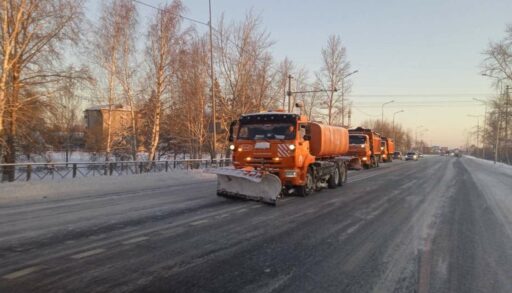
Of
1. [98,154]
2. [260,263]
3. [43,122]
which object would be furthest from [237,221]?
[98,154]

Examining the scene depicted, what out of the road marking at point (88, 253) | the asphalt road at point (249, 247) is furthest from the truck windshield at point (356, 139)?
the road marking at point (88, 253)

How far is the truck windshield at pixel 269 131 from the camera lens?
14.2m

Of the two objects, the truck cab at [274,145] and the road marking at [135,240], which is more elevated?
the truck cab at [274,145]

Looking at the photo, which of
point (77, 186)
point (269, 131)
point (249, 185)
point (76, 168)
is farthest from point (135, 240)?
point (76, 168)

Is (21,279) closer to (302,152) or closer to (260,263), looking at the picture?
(260,263)

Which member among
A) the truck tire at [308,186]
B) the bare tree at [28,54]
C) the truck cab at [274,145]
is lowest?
the truck tire at [308,186]

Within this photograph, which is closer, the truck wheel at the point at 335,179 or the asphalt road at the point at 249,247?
the asphalt road at the point at 249,247

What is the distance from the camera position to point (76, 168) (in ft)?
72.5

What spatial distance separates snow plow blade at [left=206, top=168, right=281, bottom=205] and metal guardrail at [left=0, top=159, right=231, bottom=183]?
9.24 metres

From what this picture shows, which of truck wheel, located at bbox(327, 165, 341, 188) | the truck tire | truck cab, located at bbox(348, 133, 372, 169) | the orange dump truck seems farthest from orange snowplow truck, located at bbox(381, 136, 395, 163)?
the orange dump truck

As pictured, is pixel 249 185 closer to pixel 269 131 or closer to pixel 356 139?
pixel 269 131

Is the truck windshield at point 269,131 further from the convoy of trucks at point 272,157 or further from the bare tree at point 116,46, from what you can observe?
the bare tree at point 116,46

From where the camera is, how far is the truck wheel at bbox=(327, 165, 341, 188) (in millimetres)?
18531

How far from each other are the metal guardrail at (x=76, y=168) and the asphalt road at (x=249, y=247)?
314 inches
